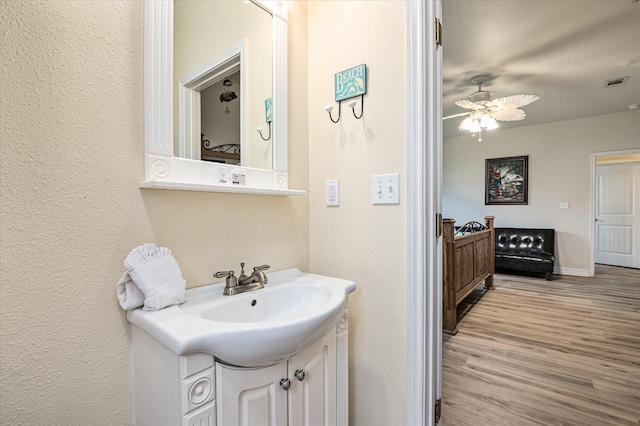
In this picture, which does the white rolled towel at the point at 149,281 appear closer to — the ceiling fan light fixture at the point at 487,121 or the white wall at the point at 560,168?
the ceiling fan light fixture at the point at 487,121

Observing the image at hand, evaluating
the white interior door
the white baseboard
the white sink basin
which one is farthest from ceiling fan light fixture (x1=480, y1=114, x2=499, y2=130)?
the white interior door

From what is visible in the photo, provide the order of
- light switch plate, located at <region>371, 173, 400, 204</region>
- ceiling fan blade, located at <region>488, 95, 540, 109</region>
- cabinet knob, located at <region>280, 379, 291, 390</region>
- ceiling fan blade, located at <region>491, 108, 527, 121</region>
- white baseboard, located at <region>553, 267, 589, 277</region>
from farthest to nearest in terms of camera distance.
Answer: white baseboard, located at <region>553, 267, 589, 277</region>
ceiling fan blade, located at <region>491, 108, 527, 121</region>
ceiling fan blade, located at <region>488, 95, 540, 109</region>
light switch plate, located at <region>371, 173, 400, 204</region>
cabinet knob, located at <region>280, 379, 291, 390</region>

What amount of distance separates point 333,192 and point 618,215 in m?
6.86

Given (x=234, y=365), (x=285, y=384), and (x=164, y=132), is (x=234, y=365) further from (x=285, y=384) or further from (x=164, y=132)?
(x=164, y=132)

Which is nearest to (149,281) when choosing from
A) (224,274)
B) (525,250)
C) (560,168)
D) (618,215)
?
(224,274)

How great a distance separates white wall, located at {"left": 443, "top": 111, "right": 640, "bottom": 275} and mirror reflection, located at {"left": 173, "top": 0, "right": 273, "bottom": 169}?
5.60 meters

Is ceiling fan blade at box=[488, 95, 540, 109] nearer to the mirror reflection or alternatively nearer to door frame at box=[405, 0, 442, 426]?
door frame at box=[405, 0, 442, 426]

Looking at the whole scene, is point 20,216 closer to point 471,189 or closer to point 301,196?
point 301,196

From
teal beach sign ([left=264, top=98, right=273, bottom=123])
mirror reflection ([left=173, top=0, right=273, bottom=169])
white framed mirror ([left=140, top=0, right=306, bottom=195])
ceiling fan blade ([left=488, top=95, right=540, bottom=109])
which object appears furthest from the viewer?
ceiling fan blade ([left=488, top=95, right=540, bottom=109])

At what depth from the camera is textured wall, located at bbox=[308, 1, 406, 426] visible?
3.89 feet

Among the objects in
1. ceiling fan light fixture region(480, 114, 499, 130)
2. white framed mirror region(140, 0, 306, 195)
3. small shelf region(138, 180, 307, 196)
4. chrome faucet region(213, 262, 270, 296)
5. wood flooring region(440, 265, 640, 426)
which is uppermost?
ceiling fan light fixture region(480, 114, 499, 130)

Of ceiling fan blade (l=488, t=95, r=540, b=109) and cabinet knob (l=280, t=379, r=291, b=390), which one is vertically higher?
ceiling fan blade (l=488, t=95, r=540, b=109)

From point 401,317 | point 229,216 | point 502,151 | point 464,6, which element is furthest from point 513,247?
point 229,216

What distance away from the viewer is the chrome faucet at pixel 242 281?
107 cm
